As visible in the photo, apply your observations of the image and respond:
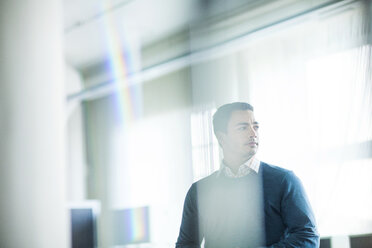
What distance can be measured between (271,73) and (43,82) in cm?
52

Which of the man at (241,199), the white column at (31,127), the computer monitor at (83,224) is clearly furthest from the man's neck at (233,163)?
the computer monitor at (83,224)

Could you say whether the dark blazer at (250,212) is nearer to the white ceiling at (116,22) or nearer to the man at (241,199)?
the man at (241,199)

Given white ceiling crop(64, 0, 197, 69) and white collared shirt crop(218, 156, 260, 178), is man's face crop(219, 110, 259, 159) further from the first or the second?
white ceiling crop(64, 0, 197, 69)

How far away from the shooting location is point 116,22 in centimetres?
233

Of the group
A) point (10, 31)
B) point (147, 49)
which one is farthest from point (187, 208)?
point (147, 49)

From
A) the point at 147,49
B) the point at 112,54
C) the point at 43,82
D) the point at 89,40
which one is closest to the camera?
the point at 43,82

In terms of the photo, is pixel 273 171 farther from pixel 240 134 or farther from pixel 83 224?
pixel 83 224

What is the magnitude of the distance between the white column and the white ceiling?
19.3 inches

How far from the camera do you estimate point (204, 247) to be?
0.80 m

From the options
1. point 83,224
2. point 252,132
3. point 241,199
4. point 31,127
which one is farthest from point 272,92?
point 83,224

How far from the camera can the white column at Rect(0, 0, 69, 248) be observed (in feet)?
1.69

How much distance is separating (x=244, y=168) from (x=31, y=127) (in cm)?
43

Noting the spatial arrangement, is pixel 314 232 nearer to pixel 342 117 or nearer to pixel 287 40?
pixel 342 117

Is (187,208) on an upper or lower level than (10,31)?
lower
